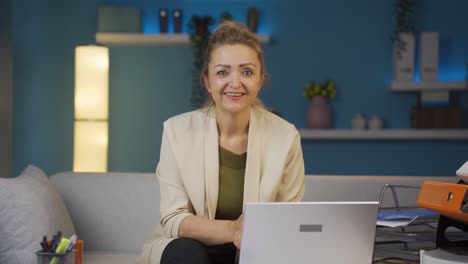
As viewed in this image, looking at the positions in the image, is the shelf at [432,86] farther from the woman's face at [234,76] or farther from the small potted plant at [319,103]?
the woman's face at [234,76]

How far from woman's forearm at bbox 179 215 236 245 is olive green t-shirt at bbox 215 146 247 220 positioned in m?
0.17

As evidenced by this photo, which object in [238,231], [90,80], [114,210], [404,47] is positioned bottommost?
[114,210]

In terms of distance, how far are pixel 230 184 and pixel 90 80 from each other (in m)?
2.99

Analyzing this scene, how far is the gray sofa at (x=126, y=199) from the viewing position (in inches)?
110

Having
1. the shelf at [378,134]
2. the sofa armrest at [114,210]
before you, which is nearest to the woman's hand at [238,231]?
the sofa armrest at [114,210]

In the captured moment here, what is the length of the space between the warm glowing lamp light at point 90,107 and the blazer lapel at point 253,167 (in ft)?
9.65

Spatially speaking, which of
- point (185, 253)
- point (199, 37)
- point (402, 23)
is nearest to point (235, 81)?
point (185, 253)

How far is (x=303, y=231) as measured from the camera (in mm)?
1540

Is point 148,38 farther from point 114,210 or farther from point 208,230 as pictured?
point 208,230

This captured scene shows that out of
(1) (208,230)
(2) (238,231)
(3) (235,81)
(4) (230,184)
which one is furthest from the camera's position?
(4) (230,184)

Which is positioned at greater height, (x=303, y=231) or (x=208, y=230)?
(x=303, y=231)

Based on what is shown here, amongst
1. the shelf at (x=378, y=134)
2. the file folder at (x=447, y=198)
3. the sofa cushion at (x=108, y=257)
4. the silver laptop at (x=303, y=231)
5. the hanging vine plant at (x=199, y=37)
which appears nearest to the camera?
the file folder at (x=447, y=198)

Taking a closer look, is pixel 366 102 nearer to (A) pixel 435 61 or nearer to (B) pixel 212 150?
(A) pixel 435 61

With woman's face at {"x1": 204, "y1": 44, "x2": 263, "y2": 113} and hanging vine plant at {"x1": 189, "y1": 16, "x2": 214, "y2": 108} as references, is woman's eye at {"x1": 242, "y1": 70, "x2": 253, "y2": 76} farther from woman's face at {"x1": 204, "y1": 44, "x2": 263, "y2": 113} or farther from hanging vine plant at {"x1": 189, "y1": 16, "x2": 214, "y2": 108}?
hanging vine plant at {"x1": 189, "y1": 16, "x2": 214, "y2": 108}
